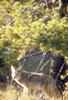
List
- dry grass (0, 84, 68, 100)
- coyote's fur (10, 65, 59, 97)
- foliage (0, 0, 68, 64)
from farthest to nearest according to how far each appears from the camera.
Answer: dry grass (0, 84, 68, 100)
coyote's fur (10, 65, 59, 97)
foliage (0, 0, 68, 64)

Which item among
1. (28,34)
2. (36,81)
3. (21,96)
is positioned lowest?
(21,96)

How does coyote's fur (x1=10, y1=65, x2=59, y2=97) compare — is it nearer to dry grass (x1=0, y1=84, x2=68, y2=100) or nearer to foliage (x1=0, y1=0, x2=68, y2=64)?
dry grass (x1=0, y1=84, x2=68, y2=100)

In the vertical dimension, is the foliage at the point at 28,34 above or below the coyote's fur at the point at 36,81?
above

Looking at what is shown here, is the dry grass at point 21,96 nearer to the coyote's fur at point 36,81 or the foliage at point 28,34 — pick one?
the coyote's fur at point 36,81

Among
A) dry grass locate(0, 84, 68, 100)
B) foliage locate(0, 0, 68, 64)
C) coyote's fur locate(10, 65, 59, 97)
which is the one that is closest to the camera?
foliage locate(0, 0, 68, 64)

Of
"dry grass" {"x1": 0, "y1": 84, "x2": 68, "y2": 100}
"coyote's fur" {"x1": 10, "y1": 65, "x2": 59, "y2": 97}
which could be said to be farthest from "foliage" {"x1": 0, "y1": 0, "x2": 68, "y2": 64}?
"dry grass" {"x1": 0, "y1": 84, "x2": 68, "y2": 100}

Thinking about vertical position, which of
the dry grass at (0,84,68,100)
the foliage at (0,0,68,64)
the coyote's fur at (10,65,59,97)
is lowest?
the dry grass at (0,84,68,100)

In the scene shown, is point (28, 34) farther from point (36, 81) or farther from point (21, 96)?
point (21, 96)

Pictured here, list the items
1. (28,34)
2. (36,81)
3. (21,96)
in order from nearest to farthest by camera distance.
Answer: (28,34) < (36,81) < (21,96)

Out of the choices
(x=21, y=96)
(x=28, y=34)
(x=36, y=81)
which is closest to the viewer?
(x=28, y=34)

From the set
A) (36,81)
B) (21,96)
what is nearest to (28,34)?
(36,81)

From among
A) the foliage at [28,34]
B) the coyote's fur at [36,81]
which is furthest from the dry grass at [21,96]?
the foliage at [28,34]

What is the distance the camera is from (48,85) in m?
5.55

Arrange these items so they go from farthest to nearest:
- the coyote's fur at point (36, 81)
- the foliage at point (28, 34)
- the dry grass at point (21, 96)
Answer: the dry grass at point (21, 96) < the coyote's fur at point (36, 81) < the foliage at point (28, 34)
